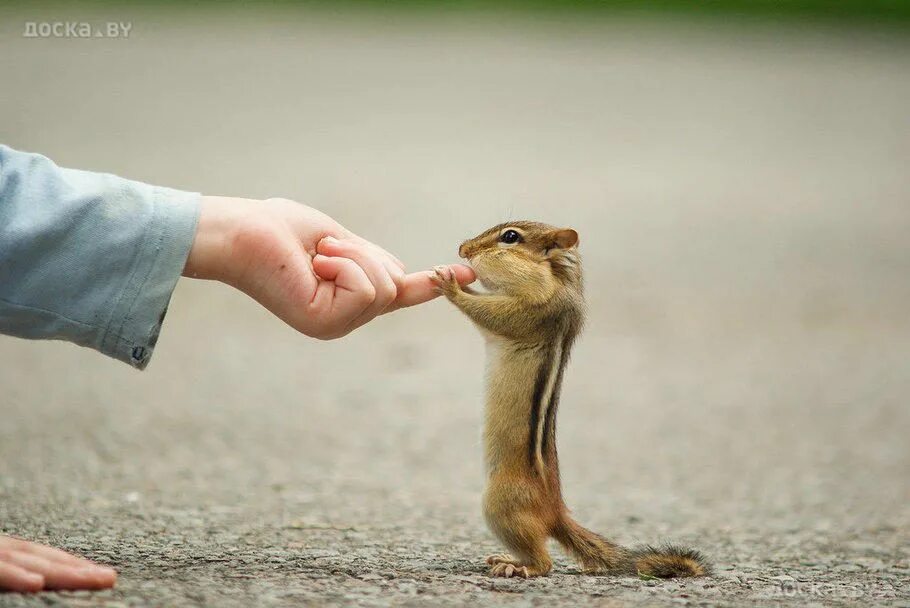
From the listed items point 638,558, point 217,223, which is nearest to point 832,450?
point 638,558

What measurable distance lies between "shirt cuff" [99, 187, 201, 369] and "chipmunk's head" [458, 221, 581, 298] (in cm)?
107

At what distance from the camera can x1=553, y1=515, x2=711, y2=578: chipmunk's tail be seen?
11.8 ft

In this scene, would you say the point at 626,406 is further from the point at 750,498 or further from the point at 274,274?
the point at 274,274

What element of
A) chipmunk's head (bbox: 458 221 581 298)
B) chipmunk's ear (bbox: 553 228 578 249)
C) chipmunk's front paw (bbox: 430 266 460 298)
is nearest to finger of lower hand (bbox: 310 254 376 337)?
chipmunk's front paw (bbox: 430 266 460 298)

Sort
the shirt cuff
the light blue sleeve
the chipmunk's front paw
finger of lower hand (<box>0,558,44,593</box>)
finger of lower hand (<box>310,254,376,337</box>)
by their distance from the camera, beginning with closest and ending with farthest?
finger of lower hand (<box>0,558,44,593</box>) < the light blue sleeve < the shirt cuff < finger of lower hand (<box>310,254,376,337</box>) < the chipmunk's front paw

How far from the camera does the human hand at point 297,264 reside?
130 inches

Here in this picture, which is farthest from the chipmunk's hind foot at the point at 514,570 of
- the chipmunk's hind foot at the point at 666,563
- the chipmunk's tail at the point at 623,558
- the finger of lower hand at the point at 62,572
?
the finger of lower hand at the point at 62,572

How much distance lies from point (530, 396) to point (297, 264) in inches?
30.4

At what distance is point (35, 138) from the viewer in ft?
38.6

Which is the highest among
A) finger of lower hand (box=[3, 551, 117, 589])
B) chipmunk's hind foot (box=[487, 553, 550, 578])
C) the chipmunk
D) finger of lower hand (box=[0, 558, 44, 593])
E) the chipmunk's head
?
the chipmunk's head

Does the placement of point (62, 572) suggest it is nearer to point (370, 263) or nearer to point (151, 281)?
point (151, 281)

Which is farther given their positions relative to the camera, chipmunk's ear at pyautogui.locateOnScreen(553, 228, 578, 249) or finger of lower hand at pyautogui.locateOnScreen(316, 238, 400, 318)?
chipmunk's ear at pyautogui.locateOnScreen(553, 228, 578, 249)

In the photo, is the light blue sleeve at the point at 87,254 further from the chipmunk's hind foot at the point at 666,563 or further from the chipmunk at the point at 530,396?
the chipmunk's hind foot at the point at 666,563

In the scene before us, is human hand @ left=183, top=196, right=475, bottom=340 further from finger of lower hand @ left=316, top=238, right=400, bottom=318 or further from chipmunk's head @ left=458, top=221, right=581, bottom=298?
chipmunk's head @ left=458, top=221, right=581, bottom=298
